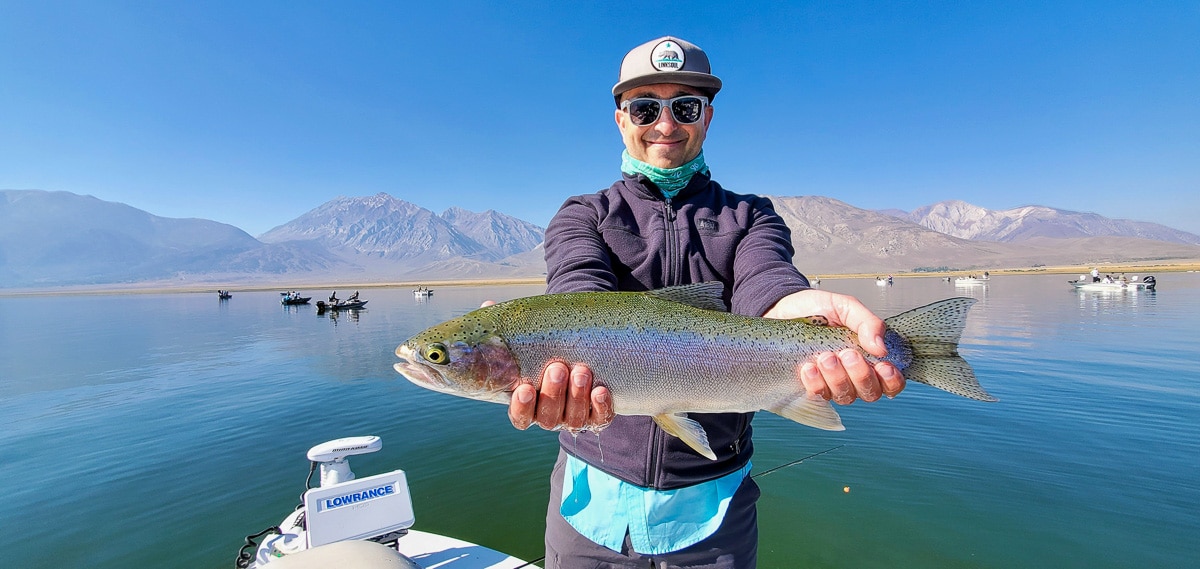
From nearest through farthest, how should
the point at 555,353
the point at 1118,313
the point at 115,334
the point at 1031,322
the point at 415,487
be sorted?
the point at 555,353 → the point at 415,487 → the point at 1031,322 → the point at 1118,313 → the point at 115,334

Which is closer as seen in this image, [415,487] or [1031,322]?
[415,487]

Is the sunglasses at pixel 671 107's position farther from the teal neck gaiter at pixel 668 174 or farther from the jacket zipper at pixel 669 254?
the jacket zipper at pixel 669 254

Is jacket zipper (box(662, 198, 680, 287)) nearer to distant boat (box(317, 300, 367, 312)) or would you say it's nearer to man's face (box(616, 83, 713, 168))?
man's face (box(616, 83, 713, 168))

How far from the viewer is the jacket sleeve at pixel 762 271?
3.08 metres

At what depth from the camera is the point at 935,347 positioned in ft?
10.2

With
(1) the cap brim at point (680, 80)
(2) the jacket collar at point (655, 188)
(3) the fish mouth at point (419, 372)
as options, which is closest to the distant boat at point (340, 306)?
(3) the fish mouth at point (419, 372)

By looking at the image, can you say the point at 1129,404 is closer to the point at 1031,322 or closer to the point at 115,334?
the point at 1031,322

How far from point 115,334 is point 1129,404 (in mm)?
62474

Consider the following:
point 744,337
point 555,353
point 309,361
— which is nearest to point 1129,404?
point 744,337

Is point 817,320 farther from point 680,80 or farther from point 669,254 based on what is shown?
point 680,80

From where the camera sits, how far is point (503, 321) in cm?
310

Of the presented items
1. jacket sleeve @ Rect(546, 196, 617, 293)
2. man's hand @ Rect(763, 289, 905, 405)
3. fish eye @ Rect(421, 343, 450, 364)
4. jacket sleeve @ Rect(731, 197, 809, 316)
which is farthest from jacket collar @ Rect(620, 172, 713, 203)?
fish eye @ Rect(421, 343, 450, 364)

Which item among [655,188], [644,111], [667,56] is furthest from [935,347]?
[667,56]

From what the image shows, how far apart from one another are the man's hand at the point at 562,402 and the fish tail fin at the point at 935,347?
1.82 m
